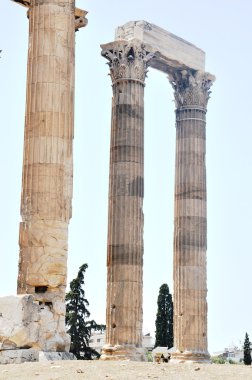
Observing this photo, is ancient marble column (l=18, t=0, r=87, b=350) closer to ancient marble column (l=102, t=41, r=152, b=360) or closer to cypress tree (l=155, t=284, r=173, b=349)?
ancient marble column (l=102, t=41, r=152, b=360)

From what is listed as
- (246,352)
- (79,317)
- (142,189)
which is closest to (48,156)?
(142,189)

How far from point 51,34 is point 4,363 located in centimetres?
898

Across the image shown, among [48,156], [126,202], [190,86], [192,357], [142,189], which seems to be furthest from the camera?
[190,86]

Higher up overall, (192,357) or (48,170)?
(48,170)

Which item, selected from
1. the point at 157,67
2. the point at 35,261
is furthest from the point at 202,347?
the point at 35,261

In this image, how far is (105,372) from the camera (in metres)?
17.8

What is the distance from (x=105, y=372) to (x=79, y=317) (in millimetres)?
44270

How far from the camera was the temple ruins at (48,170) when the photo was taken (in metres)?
21.7

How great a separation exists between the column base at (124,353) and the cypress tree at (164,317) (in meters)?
29.0

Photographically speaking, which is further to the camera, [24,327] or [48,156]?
[48,156]

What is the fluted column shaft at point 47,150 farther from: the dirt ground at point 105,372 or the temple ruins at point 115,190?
the dirt ground at point 105,372

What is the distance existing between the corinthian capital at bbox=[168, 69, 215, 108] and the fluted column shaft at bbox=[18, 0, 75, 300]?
18355mm

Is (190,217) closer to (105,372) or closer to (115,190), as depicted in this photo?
(115,190)

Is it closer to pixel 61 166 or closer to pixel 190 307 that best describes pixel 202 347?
pixel 190 307
